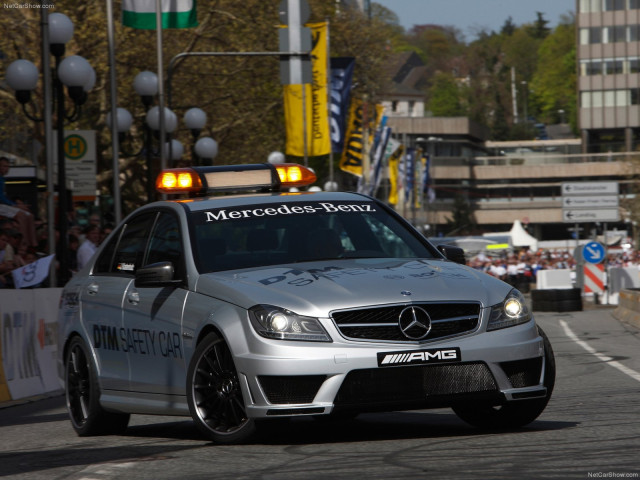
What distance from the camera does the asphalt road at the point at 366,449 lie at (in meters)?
6.76

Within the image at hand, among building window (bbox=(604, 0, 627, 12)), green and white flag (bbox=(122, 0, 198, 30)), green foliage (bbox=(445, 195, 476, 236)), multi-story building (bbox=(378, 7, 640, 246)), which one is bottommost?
green foliage (bbox=(445, 195, 476, 236))

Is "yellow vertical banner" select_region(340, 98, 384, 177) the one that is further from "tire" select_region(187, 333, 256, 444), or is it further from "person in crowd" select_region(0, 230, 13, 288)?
"tire" select_region(187, 333, 256, 444)

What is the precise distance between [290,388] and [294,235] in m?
1.48

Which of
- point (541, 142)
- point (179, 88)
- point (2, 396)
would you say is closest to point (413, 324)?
point (2, 396)

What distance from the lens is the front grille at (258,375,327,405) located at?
309 inches

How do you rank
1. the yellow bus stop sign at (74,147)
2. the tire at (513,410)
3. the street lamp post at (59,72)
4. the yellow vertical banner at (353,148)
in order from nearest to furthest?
the tire at (513,410)
the street lamp post at (59,72)
the yellow bus stop sign at (74,147)
the yellow vertical banner at (353,148)

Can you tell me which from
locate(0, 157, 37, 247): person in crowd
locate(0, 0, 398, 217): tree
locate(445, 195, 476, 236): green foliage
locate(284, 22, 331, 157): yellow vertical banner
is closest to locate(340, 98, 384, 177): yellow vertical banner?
locate(0, 0, 398, 217): tree

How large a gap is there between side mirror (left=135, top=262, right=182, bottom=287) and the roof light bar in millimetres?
1344

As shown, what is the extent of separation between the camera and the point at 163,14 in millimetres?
32375

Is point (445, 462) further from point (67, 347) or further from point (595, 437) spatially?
point (67, 347)

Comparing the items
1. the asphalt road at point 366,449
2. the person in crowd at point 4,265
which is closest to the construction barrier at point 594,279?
the person in crowd at point 4,265

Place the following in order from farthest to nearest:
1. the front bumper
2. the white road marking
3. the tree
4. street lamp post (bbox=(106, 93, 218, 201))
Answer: the tree → street lamp post (bbox=(106, 93, 218, 201)) → the white road marking → the front bumper

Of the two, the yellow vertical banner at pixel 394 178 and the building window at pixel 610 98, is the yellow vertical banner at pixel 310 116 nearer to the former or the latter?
the yellow vertical banner at pixel 394 178

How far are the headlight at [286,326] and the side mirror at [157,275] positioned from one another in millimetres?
1042
